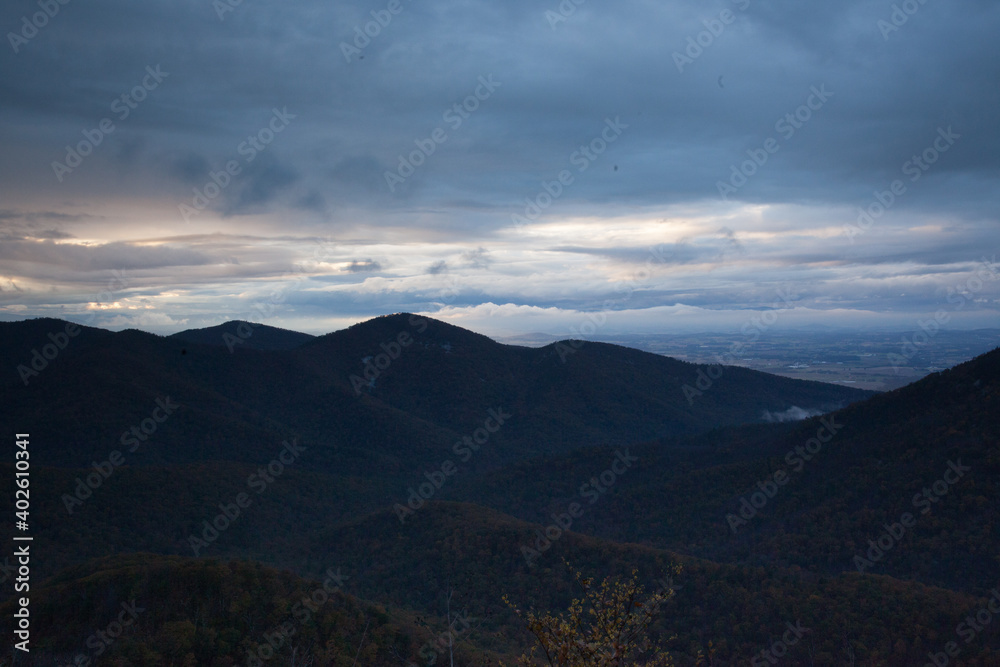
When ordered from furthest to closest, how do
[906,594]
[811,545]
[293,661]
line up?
[811,545] < [906,594] < [293,661]

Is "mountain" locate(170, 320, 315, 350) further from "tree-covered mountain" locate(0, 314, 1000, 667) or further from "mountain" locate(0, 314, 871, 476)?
"tree-covered mountain" locate(0, 314, 1000, 667)

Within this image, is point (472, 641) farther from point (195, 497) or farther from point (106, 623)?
point (195, 497)

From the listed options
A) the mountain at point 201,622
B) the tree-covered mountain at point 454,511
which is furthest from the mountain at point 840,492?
the mountain at point 201,622

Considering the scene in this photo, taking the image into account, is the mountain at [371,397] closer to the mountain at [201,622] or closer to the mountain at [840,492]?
the mountain at [840,492]

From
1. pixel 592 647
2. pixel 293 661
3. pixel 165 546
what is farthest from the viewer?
pixel 165 546

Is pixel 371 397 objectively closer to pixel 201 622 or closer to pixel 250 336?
pixel 250 336

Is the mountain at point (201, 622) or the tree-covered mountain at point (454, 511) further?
the tree-covered mountain at point (454, 511)

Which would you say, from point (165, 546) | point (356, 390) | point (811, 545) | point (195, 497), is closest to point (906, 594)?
point (811, 545)

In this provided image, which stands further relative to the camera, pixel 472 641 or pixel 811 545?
pixel 811 545
